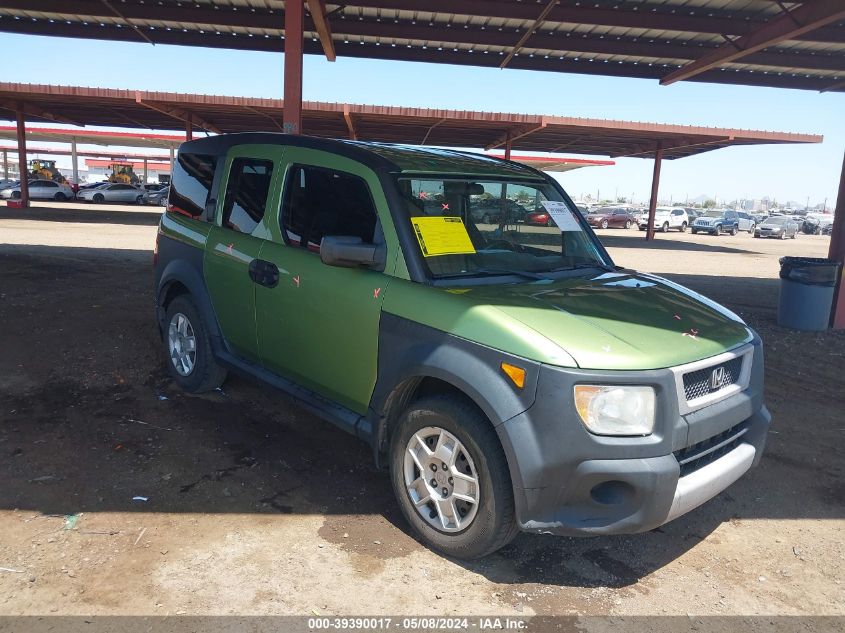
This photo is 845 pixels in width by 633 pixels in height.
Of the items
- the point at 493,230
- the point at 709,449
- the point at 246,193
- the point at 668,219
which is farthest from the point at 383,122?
the point at 668,219

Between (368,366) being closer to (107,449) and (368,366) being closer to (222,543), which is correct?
(222,543)

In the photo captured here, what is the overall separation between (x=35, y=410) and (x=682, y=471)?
4.61 meters

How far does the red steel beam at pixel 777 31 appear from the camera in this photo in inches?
349

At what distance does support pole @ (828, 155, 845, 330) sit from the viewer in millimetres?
8828

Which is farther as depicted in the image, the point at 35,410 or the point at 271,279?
the point at 35,410

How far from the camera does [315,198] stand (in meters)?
3.97

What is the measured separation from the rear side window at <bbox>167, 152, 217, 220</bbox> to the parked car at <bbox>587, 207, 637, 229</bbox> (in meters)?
36.6

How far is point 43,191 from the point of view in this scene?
38062 millimetres

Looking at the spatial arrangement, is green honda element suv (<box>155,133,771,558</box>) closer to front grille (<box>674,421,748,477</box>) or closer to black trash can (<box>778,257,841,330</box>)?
front grille (<box>674,421,748,477</box>)

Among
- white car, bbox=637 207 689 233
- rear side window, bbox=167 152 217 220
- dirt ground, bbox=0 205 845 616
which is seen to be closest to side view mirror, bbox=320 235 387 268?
dirt ground, bbox=0 205 845 616

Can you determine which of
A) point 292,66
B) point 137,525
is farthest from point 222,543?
point 292,66

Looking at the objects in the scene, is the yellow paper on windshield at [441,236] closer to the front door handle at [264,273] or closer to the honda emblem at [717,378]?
the front door handle at [264,273]

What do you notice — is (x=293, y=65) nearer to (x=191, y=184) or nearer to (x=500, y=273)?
(x=191, y=184)

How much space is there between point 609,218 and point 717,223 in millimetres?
7072
